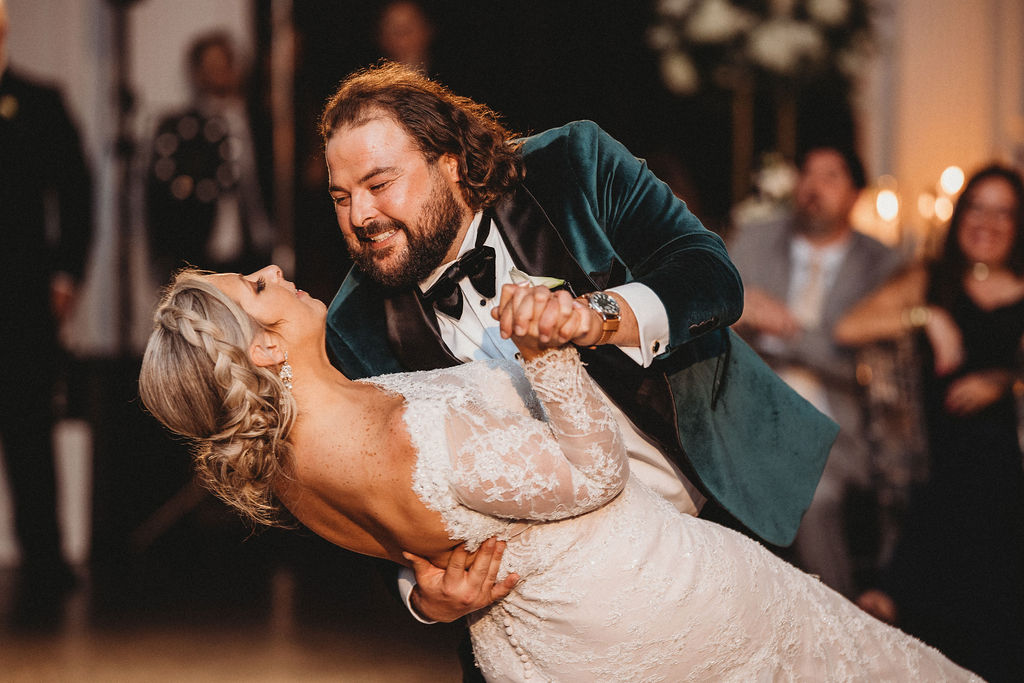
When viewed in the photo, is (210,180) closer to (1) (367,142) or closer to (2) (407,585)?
(1) (367,142)

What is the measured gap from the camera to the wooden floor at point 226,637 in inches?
123

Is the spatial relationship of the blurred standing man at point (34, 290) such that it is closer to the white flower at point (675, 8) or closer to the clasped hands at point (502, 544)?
the clasped hands at point (502, 544)

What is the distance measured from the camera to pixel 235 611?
376cm

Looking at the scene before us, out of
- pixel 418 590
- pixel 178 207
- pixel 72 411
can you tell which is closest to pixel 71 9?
pixel 178 207

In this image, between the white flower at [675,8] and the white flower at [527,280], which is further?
the white flower at [675,8]

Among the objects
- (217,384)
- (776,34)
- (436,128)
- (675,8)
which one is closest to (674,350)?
(436,128)

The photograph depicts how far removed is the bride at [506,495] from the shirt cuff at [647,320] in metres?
0.14

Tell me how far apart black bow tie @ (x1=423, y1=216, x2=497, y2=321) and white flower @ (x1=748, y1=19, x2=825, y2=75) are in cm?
395

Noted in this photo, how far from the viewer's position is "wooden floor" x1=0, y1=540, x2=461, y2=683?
3.12m

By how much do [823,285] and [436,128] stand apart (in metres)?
2.63

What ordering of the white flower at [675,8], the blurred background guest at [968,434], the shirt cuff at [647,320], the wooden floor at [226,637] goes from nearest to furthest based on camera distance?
the shirt cuff at [647,320], the wooden floor at [226,637], the blurred background guest at [968,434], the white flower at [675,8]

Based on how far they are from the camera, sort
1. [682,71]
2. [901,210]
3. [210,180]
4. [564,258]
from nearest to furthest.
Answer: [564,258], [210,180], [682,71], [901,210]

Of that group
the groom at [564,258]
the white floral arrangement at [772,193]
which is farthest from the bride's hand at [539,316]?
the white floral arrangement at [772,193]

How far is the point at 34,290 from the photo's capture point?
406 centimetres
